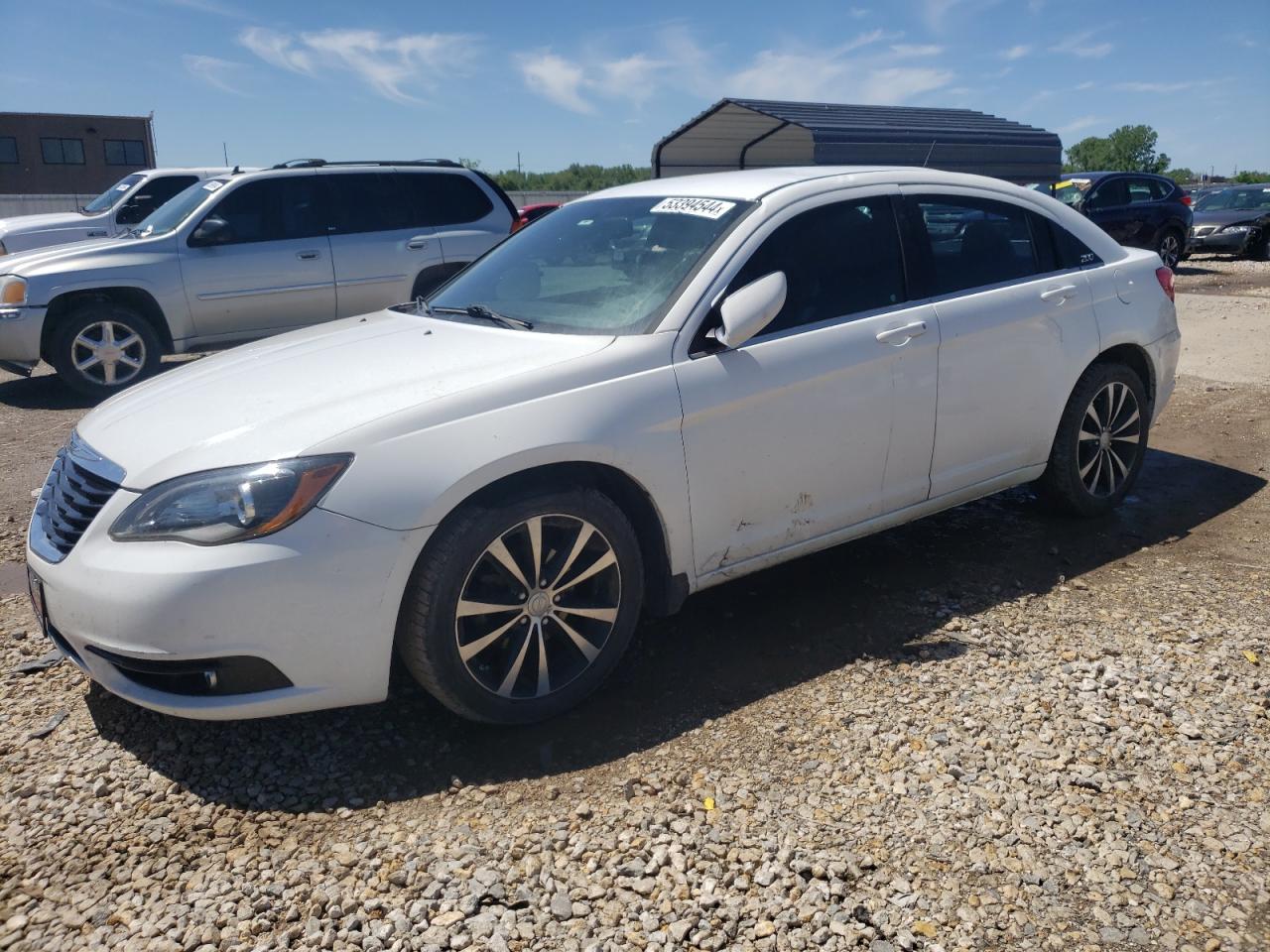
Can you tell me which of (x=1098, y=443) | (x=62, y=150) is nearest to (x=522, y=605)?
(x=1098, y=443)

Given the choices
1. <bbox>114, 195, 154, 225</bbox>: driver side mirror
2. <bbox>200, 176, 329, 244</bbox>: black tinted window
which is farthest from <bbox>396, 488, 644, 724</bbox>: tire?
<bbox>114, 195, 154, 225</bbox>: driver side mirror

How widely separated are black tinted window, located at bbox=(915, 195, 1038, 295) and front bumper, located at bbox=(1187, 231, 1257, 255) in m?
18.0

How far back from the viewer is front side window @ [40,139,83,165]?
52.3 m

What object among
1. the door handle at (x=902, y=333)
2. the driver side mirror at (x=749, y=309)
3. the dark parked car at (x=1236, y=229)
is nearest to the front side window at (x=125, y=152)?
the dark parked car at (x=1236, y=229)

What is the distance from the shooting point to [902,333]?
4000 millimetres

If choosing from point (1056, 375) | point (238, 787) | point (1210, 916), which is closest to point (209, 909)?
point (238, 787)

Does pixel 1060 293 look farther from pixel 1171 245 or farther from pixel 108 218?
pixel 1171 245

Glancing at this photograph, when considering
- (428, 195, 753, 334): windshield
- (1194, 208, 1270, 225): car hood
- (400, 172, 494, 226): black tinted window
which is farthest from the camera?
(1194, 208, 1270, 225): car hood

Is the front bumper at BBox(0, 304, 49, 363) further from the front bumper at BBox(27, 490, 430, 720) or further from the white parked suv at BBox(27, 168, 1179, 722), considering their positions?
the front bumper at BBox(27, 490, 430, 720)

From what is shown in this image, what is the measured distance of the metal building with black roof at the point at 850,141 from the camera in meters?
12.7

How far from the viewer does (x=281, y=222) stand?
9.36 m

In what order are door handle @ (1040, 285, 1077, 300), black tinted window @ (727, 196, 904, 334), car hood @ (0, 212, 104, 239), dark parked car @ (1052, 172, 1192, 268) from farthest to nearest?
dark parked car @ (1052, 172, 1192, 268) → car hood @ (0, 212, 104, 239) → door handle @ (1040, 285, 1077, 300) → black tinted window @ (727, 196, 904, 334)

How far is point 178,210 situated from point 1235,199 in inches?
811

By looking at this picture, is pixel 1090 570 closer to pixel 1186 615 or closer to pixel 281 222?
pixel 1186 615
